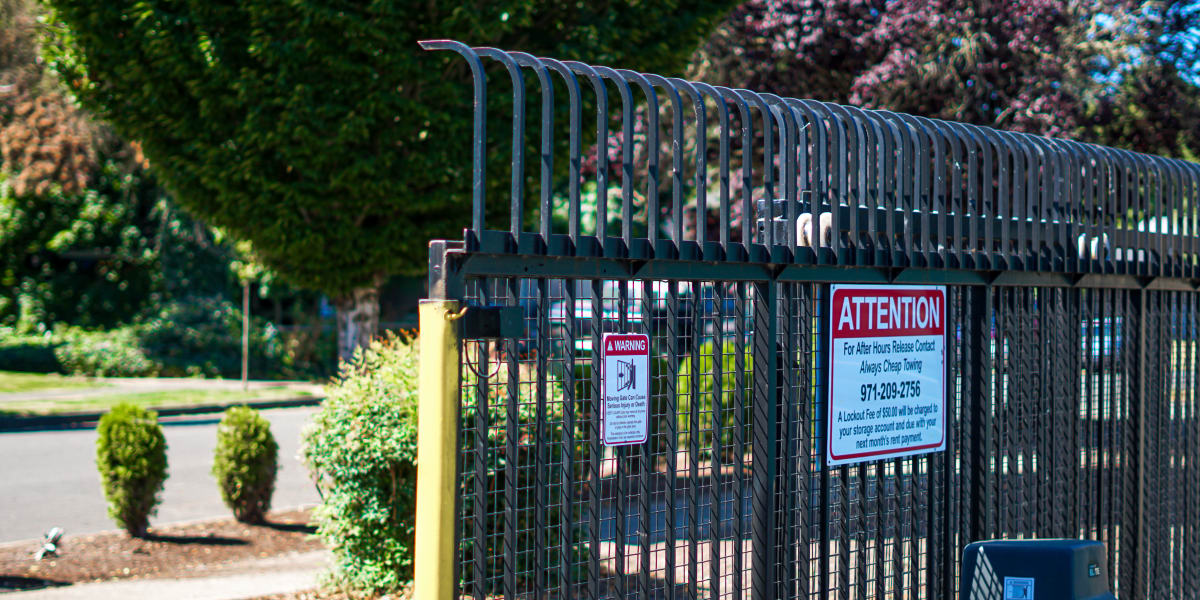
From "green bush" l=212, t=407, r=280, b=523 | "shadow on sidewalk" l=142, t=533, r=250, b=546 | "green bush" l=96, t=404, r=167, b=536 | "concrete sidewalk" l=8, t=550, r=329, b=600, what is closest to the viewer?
"concrete sidewalk" l=8, t=550, r=329, b=600

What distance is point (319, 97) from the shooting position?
8.56m

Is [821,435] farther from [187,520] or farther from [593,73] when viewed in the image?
[187,520]

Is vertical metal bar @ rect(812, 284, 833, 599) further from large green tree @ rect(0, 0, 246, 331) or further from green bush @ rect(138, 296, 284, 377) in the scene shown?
large green tree @ rect(0, 0, 246, 331)

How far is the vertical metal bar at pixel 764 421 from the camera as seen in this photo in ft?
12.1

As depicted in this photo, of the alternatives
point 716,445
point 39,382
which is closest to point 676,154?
point 716,445

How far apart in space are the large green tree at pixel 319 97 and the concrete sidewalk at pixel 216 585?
116 inches

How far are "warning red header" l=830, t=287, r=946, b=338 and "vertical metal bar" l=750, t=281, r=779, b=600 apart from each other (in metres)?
0.34

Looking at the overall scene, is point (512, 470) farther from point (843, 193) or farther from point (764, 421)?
point (843, 193)

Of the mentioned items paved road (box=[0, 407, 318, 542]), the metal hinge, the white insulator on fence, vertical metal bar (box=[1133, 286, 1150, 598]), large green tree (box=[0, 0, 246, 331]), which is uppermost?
large green tree (box=[0, 0, 246, 331])

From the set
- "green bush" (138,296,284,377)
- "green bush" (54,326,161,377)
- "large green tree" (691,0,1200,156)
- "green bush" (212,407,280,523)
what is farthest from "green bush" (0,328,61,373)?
"large green tree" (691,0,1200,156)

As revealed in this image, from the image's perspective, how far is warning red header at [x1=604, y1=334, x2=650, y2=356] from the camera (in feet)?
10.2

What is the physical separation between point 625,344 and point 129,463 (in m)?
6.61

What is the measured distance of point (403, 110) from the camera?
8.77 meters

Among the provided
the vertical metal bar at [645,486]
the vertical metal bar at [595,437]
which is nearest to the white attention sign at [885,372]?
the vertical metal bar at [645,486]
